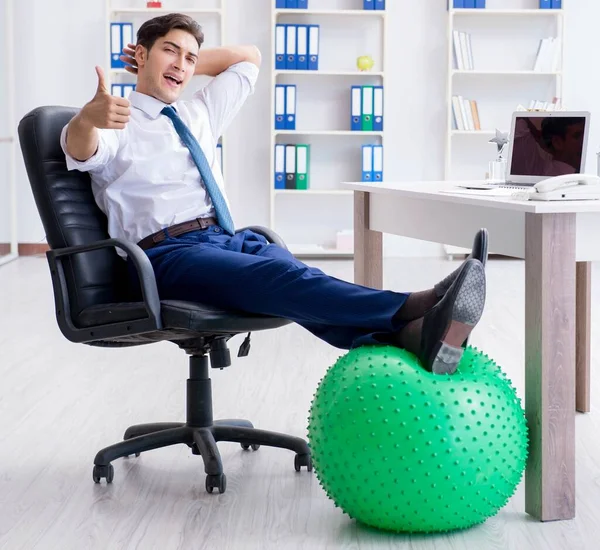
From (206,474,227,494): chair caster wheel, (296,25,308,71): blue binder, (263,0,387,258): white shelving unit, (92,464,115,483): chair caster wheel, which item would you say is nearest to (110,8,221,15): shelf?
(263,0,387,258): white shelving unit

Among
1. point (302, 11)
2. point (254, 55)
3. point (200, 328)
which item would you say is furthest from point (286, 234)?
point (200, 328)

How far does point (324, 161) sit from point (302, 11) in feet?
3.35

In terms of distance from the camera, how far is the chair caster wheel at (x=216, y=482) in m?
2.25

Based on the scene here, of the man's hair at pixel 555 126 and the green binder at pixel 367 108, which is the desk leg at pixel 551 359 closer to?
the man's hair at pixel 555 126

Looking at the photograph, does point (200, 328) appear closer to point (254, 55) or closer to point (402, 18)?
point (254, 55)

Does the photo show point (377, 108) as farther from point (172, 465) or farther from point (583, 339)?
point (172, 465)

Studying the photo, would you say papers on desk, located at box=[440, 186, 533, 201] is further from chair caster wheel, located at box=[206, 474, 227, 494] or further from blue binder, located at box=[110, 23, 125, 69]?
blue binder, located at box=[110, 23, 125, 69]

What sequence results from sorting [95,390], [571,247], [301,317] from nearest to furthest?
[571,247] → [301,317] → [95,390]

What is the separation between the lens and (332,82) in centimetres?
689

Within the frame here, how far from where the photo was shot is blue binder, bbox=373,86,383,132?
6660mm

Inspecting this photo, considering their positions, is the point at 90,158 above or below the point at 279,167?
below

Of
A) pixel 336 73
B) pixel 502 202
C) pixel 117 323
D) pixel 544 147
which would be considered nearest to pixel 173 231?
pixel 117 323

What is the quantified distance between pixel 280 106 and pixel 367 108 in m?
→ 0.58

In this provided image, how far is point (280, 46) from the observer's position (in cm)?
666
